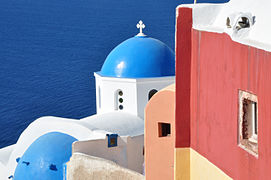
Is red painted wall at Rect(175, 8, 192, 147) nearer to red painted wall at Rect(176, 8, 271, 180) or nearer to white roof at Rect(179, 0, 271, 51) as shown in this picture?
red painted wall at Rect(176, 8, 271, 180)

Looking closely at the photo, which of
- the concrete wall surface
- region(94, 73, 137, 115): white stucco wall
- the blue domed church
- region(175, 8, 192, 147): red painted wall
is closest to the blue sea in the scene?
region(94, 73, 137, 115): white stucco wall

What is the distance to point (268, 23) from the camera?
6.84m

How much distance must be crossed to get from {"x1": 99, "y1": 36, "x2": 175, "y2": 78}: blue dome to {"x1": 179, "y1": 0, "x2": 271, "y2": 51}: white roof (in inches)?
286

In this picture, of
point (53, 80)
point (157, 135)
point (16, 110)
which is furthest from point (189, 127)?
point (53, 80)

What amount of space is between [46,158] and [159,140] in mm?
3850

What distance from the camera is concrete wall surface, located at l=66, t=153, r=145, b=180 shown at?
12.6 meters

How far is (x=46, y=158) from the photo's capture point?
45.0 ft

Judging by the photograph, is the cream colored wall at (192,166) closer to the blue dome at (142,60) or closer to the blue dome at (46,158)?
the blue dome at (46,158)

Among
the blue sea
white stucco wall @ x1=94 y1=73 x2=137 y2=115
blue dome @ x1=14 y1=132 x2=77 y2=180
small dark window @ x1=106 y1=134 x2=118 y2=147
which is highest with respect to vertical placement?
white stucco wall @ x1=94 y1=73 x2=137 y2=115

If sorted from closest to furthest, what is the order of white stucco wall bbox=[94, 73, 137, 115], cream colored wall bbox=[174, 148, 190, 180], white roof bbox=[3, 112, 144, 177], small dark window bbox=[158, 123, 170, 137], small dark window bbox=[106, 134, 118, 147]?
cream colored wall bbox=[174, 148, 190, 180]
small dark window bbox=[158, 123, 170, 137]
small dark window bbox=[106, 134, 118, 147]
white roof bbox=[3, 112, 144, 177]
white stucco wall bbox=[94, 73, 137, 115]

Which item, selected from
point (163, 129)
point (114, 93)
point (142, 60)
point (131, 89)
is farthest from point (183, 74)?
point (114, 93)

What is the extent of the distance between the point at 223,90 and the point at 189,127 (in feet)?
4.57

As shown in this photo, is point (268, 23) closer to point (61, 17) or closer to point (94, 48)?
point (94, 48)

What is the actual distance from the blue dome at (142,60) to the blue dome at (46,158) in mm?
2805
